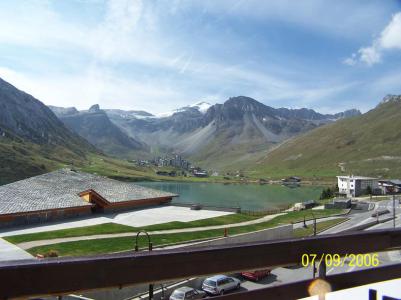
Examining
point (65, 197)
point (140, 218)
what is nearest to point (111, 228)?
point (140, 218)

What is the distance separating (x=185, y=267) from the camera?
2.50 meters

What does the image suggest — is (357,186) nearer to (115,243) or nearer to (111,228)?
(111,228)

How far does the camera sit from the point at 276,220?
62312 millimetres

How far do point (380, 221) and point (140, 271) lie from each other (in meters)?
64.7

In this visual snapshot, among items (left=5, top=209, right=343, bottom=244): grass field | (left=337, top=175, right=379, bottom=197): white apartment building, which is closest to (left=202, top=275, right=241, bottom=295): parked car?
(left=5, top=209, right=343, bottom=244): grass field

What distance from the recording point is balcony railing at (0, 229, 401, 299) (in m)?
2.04

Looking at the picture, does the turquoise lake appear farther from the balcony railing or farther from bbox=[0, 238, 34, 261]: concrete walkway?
the balcony railing

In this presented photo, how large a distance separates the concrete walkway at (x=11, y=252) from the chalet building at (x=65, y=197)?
9.58 m

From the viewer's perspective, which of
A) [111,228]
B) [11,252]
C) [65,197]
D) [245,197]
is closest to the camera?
[11,252]

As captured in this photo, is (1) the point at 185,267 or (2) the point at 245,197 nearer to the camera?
(1) the point at 185,267

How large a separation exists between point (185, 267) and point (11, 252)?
110 feet

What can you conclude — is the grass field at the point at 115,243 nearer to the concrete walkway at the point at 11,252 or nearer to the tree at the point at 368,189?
the concrete walkway at the point at 11,252

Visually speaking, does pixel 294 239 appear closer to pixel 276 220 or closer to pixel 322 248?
pixel 322 248

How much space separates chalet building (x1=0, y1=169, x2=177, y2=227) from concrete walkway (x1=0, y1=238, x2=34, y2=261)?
9585 millimetres
